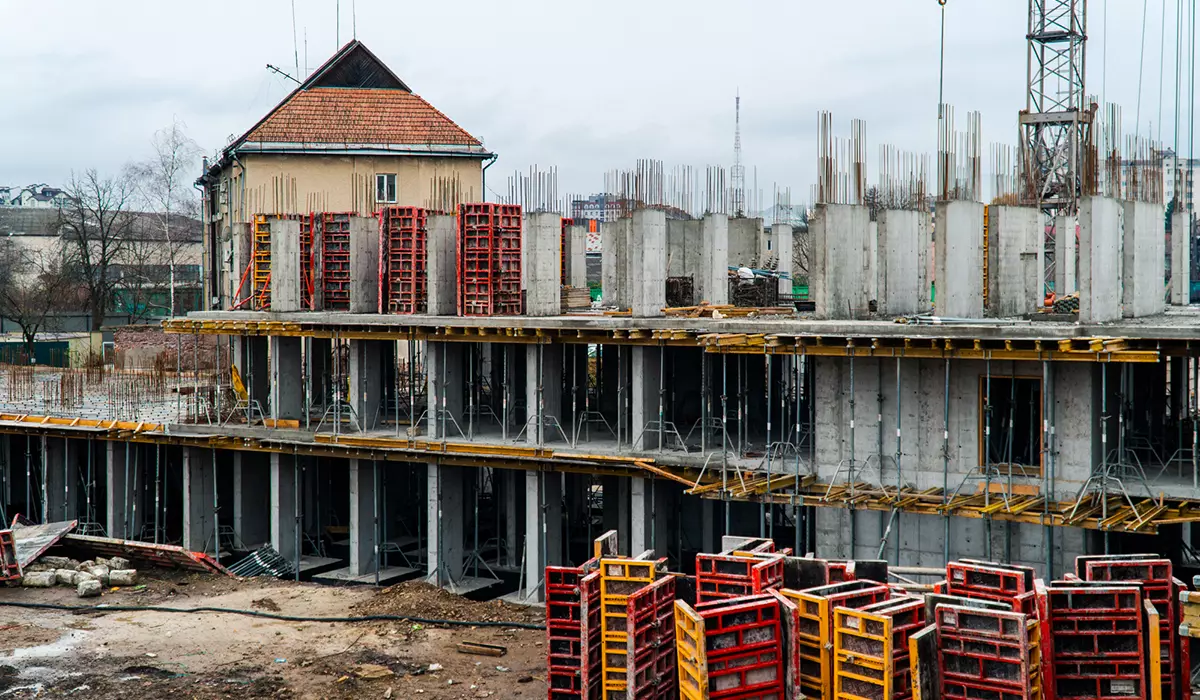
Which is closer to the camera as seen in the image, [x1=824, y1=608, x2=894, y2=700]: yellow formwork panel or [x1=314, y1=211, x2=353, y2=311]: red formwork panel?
[x1=824, y1=608, x2=894, y2=700]: yellow formwork panel

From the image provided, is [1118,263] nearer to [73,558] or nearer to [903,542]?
[903,542]

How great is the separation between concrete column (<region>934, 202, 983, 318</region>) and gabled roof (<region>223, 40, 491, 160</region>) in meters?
24.9

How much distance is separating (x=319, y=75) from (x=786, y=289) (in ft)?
64.6

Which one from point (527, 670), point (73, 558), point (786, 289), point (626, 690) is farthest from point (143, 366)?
point (626, 690)

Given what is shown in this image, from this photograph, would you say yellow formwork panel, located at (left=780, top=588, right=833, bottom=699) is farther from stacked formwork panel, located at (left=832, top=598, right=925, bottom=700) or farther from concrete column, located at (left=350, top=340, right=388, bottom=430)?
concrete column, located at (left=350, top=340, right=388, bottom=430)

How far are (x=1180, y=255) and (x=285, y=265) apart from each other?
2263 cm

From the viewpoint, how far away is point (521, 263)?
29.6m

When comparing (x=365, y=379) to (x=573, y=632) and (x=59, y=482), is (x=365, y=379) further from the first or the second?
(x=573, y=632)

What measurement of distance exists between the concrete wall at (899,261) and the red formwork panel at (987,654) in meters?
11.8

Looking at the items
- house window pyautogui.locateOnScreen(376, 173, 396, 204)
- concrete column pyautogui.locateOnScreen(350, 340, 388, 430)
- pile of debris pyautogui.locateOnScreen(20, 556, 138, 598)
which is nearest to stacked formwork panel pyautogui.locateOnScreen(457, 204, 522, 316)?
concrete column pyautogui.locateOnScreen(350, 340, 388, 430)

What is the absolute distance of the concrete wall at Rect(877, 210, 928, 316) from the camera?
84.3ft

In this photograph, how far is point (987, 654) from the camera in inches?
590

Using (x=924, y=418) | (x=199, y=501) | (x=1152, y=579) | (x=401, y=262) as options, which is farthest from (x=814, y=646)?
(x=199, y=501)

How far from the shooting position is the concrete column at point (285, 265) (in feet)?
104
